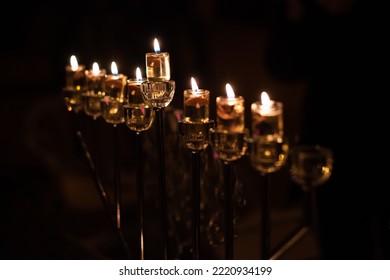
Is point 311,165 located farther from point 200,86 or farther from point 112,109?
point 200,86

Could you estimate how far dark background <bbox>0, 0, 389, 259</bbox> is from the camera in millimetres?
1288

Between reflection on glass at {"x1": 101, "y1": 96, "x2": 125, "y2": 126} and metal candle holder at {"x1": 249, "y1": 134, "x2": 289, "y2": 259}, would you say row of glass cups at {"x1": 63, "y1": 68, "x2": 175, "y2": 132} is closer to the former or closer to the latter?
reflection on glass at {"x1": 101, "y1": 96, "x2": 125, "y2": 126}

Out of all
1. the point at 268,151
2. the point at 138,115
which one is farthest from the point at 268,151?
the point at 138,115

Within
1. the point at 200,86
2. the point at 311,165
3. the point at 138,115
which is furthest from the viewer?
the point at 200,86

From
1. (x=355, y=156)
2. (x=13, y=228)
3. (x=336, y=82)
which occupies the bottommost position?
(x=13, y=228)

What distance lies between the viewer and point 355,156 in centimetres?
131

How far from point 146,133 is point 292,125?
0.42 metres

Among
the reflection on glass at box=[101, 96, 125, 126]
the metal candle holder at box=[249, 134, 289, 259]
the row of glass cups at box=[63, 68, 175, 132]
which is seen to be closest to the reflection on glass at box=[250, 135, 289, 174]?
the metal candle holder at box=[249, 134, 289, 259]

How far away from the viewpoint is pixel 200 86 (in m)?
1.51

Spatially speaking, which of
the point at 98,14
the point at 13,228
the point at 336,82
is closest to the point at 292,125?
the point at 336,82

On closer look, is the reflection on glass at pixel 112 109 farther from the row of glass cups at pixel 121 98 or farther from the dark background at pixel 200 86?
the dark background at pixel 200 86

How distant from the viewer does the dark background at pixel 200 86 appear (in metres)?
1.29

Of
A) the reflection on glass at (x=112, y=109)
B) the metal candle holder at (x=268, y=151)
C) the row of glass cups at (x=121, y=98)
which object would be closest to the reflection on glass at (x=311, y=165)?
the metal candle holder at (x=268, y=151)
